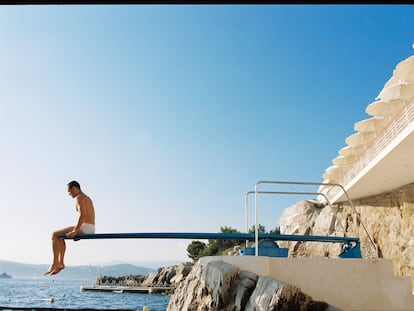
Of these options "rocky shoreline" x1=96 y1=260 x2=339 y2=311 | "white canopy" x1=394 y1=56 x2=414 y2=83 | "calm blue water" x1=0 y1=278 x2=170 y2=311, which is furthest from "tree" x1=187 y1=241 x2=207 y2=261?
"rocky shoreline" x1=96 y1=260 x2=339 y2=311

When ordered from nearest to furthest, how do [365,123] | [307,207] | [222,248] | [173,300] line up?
1. [173,300]
2. [365,123]
3. [307,207]
4. [222,248]

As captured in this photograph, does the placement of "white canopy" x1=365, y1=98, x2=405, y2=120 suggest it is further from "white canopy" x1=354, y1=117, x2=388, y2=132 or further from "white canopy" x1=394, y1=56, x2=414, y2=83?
"white canopy" x1=394, y1=56, x2=414, y2=83

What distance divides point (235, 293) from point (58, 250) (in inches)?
88.3

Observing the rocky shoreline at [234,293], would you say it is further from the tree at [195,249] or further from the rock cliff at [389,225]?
the tree at [195,249]

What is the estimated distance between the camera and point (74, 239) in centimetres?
462

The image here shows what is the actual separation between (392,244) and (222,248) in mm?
33143

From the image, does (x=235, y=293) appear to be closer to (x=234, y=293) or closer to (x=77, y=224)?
A: (x=234, y=293)

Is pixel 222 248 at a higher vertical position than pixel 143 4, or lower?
lower

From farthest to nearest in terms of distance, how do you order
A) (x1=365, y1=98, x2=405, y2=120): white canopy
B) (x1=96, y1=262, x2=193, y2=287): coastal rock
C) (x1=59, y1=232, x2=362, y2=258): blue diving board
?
(x1=96, y1=262, x2=193, y2=287): coastal rock, (x1=365, y1=98, x2=405, y2=120): white canopy, (x1=59, y1=232, x2=362, y2=258): blue diving board

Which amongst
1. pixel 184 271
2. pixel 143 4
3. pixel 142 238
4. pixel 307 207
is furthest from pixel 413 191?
pixel 184 271

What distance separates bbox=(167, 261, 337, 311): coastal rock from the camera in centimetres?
450

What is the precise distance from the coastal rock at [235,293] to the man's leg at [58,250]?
2.00m

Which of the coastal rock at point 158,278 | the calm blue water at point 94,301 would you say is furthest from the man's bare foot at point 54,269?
the coastal rock at point 158,278

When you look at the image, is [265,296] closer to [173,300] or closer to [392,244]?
[173,300]
